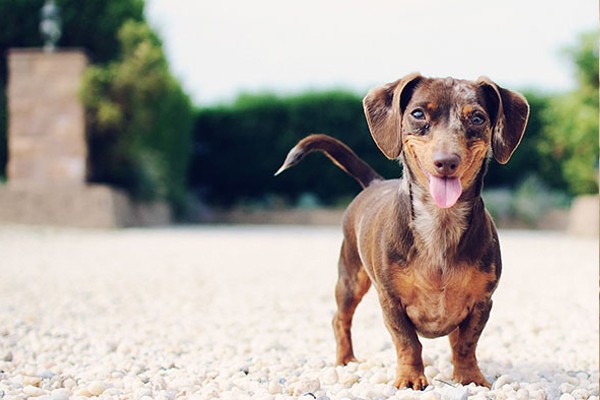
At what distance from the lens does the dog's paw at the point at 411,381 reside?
251cm

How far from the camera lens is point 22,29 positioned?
1483 cm

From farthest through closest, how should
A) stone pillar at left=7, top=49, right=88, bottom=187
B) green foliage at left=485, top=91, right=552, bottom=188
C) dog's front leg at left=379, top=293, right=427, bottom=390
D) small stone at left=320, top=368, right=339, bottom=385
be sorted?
green foliage at left=485, top=91, right=552, bottom=188, stone pillar at left=7, top=49, right=88, bottom=187, small stone at left=320, top=368, right=339, bottom=385, dog's front leg at left=379, top=293, right=427, bottom=390

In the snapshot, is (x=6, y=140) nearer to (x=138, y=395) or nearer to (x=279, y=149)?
(x=279, y=149)

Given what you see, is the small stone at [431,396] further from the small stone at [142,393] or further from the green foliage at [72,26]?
the green foliage at [72,26]

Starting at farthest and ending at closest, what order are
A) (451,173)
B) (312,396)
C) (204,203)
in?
(204,203)
(312,396)
(451,173)

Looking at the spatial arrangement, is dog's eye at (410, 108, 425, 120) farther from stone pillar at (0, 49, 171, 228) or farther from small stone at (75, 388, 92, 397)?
stone pillar at (0, 49, 171, 228)

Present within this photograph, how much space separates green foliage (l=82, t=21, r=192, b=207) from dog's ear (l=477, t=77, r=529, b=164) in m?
11.8


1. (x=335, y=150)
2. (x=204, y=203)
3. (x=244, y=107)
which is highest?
(x=244, y=107)

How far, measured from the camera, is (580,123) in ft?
45.4

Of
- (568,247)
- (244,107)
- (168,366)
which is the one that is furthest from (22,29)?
(168,366)

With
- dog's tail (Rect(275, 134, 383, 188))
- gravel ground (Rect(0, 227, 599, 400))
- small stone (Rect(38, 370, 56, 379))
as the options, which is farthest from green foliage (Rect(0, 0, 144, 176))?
dog's tail (Rect(275, 134, 383, 188))

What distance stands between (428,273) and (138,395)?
3.78 ft

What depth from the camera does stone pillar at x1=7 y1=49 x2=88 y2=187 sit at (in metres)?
13.5

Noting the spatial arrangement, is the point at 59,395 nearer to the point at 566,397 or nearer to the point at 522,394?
the point at 522,394
